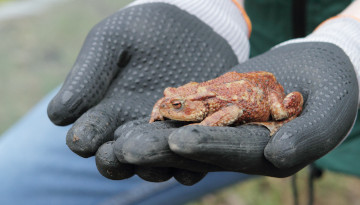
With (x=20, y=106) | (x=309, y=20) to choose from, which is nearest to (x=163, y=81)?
(x=309, y=20)

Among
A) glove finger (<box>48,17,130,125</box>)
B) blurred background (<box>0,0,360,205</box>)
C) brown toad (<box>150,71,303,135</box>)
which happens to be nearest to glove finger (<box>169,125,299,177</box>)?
brown toad (<box>150,71,303,135</box>)

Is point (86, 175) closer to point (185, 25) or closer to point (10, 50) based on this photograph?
point (185, 25)

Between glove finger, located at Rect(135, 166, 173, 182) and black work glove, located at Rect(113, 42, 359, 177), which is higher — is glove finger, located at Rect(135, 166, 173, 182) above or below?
below

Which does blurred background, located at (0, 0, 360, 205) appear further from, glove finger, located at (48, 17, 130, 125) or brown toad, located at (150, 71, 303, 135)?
glove finger, located at (48, 17, 130, 125)

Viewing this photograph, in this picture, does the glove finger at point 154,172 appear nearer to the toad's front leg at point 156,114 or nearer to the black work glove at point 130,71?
the black work glove at point 130,71

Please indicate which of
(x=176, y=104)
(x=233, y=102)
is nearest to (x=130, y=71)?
→ (x=176, y=104)
